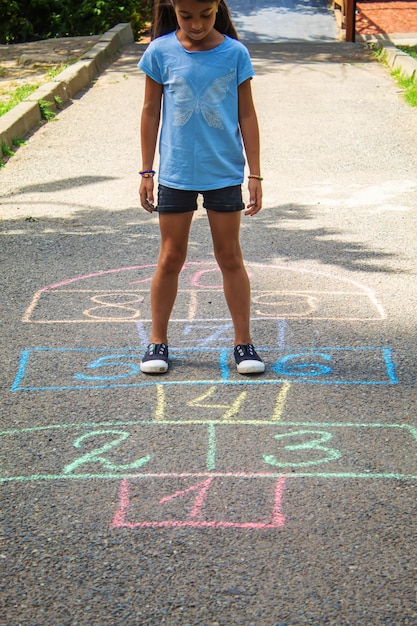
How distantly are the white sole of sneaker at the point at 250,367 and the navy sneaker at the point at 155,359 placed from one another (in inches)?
13.2

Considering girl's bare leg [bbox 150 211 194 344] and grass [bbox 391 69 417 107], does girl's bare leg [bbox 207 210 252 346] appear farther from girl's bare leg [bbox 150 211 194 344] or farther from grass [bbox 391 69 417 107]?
grass [bbox 391 69 417 107]

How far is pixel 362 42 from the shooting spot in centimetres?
1650

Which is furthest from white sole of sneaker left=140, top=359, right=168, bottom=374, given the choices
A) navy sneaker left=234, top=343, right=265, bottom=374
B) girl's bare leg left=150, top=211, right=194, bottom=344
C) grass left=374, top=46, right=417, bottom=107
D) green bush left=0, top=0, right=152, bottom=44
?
green bush left=0, top=0, right=152, bottom=44

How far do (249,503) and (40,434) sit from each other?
95cm

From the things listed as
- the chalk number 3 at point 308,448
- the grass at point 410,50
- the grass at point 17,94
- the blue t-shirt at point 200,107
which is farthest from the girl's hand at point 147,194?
the grass at point 410,50

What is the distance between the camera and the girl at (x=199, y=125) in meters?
3.75

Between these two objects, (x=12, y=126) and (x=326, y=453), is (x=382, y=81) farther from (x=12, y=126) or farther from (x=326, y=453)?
(x=326, y=453)

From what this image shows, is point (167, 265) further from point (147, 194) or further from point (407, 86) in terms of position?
point (407, 86)

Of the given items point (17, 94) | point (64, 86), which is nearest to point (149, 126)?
point (17, 94)

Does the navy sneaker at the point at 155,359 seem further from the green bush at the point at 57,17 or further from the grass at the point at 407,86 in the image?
the green bush at the point at 57,17

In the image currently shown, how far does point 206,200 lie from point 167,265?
356 millimetres

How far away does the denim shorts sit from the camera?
3869 mm

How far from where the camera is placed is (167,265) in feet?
13.4

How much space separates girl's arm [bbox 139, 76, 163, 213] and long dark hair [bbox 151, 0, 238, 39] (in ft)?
0.75
